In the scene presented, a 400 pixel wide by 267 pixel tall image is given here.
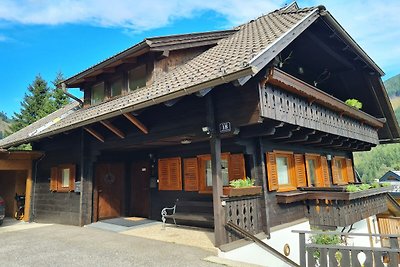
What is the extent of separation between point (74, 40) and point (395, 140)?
1798 cm

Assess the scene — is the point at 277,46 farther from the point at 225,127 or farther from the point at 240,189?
the point at 240,189

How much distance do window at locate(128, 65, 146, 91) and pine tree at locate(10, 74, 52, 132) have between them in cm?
2598

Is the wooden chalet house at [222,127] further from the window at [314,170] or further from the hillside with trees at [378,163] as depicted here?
the hillside with trees at [378,163]

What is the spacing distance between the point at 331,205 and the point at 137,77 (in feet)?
22.9

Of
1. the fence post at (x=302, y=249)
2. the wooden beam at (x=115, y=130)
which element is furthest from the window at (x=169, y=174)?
the fence post at (x=302, y=249)

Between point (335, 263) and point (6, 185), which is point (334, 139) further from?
point (6, 185)

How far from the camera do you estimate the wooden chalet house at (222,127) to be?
5.71 m

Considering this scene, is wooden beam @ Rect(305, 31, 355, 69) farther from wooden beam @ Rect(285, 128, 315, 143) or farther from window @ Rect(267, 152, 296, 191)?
window @ Rect(267, 152, 296, 191)

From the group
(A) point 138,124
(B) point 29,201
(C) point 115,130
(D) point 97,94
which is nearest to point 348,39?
(A) point 138,124

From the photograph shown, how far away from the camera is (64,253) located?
5812mm

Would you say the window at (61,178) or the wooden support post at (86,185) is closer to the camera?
the wooden support post at (86,185)

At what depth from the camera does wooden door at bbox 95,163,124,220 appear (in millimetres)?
9922

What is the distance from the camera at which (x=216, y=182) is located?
5.62 m

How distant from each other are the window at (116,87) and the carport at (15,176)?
4145 millimetres
